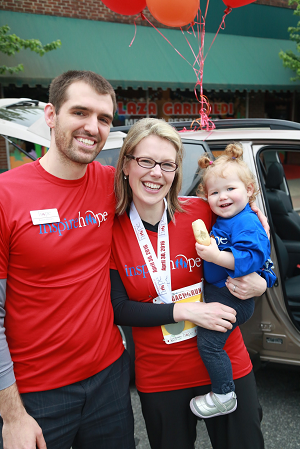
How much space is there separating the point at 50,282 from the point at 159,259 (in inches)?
20.5

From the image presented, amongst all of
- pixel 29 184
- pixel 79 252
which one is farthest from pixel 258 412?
pixel 29 184

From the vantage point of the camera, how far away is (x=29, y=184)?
1.63 m

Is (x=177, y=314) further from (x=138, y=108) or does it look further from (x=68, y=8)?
(x=138, y=108)

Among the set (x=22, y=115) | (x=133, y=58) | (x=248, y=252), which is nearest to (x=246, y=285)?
(x=248, y=252)

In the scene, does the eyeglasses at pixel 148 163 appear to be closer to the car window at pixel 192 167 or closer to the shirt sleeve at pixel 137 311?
the shirt sleeve at pixel 137 311

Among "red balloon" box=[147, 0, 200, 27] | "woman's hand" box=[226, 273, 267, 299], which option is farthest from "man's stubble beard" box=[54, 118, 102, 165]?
"red balloon" box=[147, 0, 200, 27]

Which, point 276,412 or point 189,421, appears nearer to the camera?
point 189,421

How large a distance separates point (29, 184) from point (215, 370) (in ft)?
3.92

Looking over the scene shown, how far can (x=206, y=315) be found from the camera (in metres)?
1.77

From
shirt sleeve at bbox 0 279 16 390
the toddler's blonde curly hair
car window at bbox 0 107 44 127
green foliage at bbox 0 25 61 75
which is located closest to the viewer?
shirt sleeve at bbox 0 279 16 390

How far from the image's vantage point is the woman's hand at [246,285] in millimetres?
1788

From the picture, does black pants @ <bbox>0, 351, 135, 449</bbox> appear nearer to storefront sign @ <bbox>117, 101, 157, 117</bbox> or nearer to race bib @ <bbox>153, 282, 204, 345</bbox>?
race bib @ <bbox>153, 282, 204, 345</bbox>

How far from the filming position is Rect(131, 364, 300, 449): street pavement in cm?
268

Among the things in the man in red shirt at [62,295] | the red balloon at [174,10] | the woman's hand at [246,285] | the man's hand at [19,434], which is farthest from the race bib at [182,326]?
the red balloon at [174,10]
